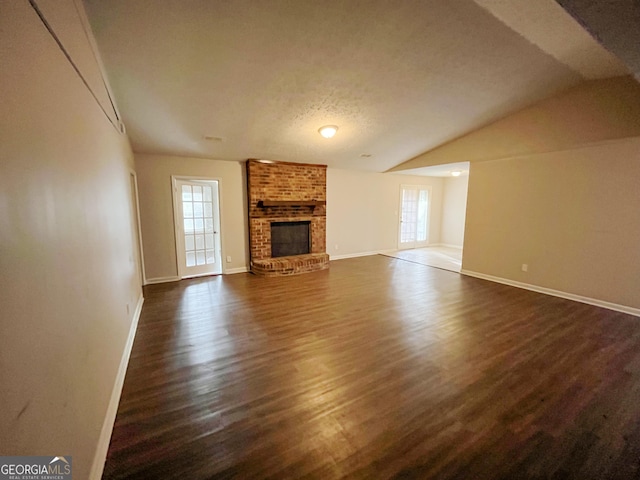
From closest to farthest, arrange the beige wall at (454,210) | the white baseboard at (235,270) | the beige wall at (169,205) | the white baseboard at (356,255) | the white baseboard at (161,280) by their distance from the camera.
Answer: the beige wall at (169,205)
the white baseboard at (161,280)
the white baseboard at (235,270)
the white baseboard at (356,255)
the beige wall at (454,210)

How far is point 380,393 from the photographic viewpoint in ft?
6.62

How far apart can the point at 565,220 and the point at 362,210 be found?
403 centimetres

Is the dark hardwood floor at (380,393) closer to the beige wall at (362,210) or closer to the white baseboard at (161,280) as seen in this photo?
the white baseboard at (161,280)

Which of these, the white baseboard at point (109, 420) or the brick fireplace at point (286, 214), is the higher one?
the brick fireplace at point (286, 214)

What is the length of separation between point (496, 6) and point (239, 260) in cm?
527

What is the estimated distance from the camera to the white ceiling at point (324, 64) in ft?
7.11

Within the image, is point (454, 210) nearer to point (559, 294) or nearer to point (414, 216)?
point (414, 216)

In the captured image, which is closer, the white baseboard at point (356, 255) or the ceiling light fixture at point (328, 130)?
the ceiling light fixture at point (328, 130)

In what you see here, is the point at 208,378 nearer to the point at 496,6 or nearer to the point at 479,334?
the point at 479,334

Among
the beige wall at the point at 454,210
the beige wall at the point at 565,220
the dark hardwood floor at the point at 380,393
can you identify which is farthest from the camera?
the beige wall at the point at 454,210

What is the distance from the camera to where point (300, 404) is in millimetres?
1907

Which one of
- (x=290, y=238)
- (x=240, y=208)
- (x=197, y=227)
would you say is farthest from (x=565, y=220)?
(x=197, y=227)

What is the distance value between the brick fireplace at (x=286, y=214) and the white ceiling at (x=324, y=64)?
1.24 m

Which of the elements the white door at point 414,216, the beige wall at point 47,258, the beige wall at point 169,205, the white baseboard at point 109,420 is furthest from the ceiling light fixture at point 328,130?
the white door at point 414,216
